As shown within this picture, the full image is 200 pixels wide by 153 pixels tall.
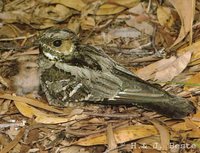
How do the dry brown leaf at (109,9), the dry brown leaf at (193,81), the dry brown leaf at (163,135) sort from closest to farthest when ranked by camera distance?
the dry brown leaf at (163,135) < the dry brown leaf at (193,81) < the dry brown leaf at (109,9)

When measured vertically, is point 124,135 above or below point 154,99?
Answer: below

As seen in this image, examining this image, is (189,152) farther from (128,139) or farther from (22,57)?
(22,57)

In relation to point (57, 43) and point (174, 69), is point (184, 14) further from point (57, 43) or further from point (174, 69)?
point (57, 43)

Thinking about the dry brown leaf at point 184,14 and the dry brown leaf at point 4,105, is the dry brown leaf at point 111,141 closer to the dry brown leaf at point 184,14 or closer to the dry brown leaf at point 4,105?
the dry brown leaf at point 4,105

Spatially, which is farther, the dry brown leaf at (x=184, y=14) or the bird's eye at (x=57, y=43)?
the dry brown leaf at (x=184, y=14)

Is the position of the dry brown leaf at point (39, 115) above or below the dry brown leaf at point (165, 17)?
below

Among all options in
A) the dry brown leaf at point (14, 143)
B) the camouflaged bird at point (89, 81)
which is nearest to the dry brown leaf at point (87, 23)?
the camouflaged bird at point (89, 81)

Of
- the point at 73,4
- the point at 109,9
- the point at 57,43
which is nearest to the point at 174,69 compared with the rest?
the point at 57,43
